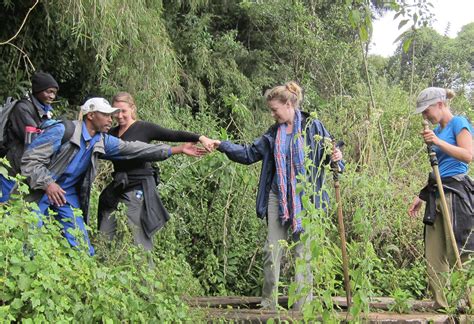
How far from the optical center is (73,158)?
4566 mm

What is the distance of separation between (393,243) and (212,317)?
3125mm

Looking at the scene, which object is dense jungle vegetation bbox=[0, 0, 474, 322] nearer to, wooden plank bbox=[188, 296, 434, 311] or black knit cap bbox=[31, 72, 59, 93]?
wooden plank bbox=[188, 296, 434, 311]

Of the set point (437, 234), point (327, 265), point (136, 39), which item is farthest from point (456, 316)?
point (136, 39)

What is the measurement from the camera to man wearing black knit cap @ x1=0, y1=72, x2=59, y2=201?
16.3 ft

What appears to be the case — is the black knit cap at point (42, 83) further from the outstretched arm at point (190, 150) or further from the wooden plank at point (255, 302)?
the wooden plank at point (255, 302)

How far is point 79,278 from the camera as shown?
133 inches

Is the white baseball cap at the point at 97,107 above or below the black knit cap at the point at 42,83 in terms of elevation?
below

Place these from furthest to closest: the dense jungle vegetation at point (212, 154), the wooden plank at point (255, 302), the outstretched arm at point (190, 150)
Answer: the outstretched arm at point (190, 150) < the wooden plank at point (255, 302) < the dense jungle vegetation at point (212, 154)

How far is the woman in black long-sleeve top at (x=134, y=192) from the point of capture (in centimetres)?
484

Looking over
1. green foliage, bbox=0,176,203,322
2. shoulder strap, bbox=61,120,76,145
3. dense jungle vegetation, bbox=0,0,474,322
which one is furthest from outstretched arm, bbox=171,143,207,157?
green foliage, bbox=0,176,203,322

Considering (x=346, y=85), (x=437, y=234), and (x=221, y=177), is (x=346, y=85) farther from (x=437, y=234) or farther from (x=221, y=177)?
(x=437, y=234)

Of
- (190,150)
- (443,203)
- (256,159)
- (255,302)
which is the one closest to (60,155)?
(190,150)

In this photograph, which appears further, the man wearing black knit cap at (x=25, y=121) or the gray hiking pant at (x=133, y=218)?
the man wearing black knit cap at (x=25, y=121)

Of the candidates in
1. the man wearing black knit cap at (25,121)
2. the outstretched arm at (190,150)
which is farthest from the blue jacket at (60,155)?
the outstretched arm at (190,150)
